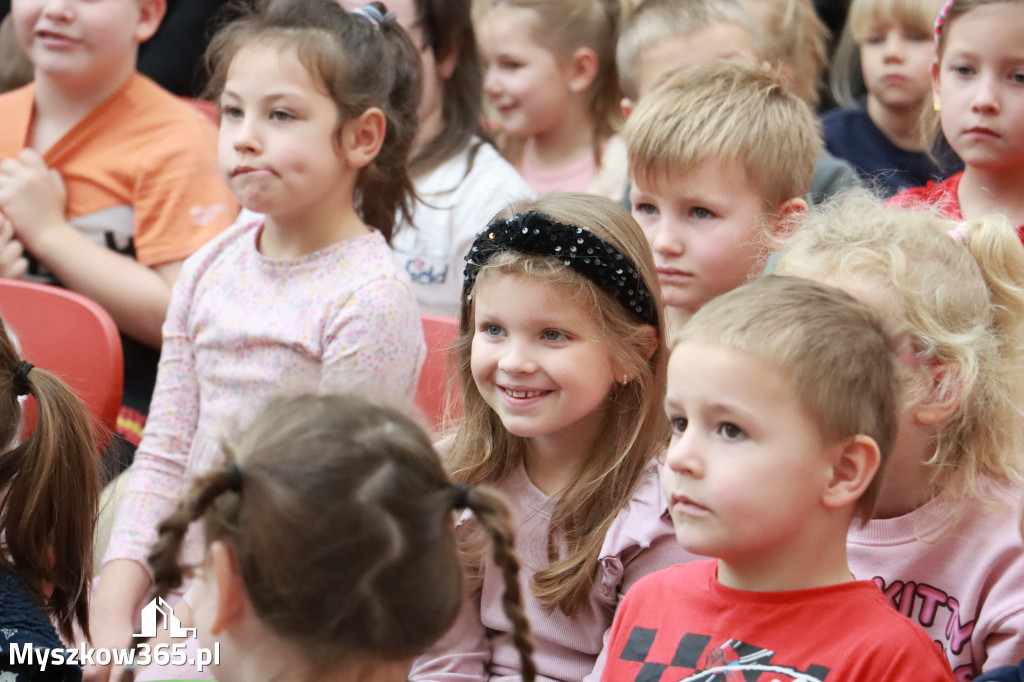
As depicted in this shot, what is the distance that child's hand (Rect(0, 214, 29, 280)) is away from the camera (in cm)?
253

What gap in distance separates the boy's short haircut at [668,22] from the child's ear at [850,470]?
5.61 ft

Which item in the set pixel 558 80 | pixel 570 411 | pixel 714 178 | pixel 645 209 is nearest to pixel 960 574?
pixel 570 411

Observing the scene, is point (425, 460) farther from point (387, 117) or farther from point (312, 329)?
point (387, 117)

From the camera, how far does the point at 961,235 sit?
162 cm

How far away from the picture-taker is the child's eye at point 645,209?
2.21m

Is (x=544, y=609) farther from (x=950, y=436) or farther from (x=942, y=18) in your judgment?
(x=942, y=18)

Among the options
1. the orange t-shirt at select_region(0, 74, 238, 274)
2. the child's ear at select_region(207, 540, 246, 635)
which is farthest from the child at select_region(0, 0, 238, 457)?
the child's ear at select_region(207, 540, 246, 635)

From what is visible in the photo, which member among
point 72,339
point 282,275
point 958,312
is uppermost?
point 282,275

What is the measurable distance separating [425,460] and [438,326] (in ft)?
3.37

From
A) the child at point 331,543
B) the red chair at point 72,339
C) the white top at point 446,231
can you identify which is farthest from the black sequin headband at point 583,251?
the white top at point 446,231

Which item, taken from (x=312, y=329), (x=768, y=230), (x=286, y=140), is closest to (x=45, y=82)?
(x=286, y=140)

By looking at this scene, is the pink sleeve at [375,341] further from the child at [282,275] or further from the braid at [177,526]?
the braid at [177,526]

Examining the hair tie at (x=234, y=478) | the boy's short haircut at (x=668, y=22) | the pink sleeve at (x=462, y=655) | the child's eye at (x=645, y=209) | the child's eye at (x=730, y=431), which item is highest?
the boy's short haircut at (x=668, y=22)

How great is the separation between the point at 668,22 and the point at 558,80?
0.59m
